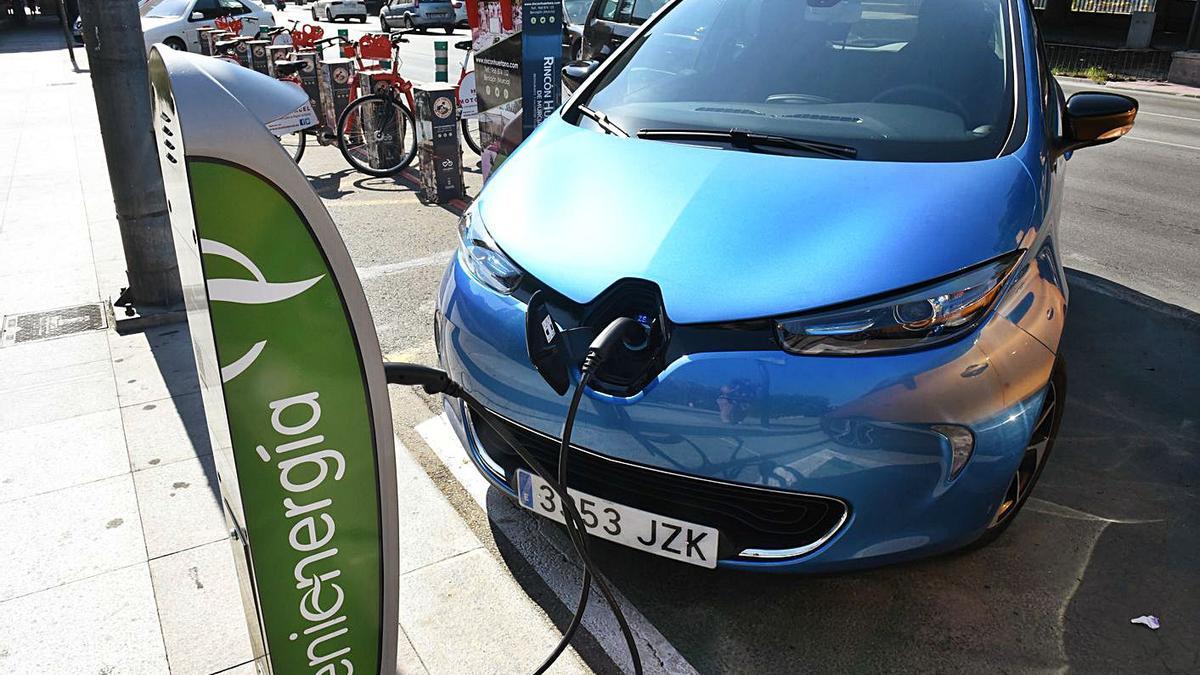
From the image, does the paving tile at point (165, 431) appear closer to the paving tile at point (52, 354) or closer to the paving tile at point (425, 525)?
the paving tile at point (52, 354)

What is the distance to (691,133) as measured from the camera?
9.83ft

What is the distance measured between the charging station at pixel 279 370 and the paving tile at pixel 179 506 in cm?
136

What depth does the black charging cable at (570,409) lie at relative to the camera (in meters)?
1.71

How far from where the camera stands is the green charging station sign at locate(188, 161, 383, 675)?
1.37 meters

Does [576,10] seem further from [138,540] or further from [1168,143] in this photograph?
[138,540]

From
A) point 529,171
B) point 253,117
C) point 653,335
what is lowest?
point 653,335


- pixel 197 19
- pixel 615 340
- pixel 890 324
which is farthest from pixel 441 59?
pixel 197 19

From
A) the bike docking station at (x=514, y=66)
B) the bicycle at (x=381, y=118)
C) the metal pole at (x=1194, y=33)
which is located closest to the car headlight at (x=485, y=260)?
the bike docking station at (x=514, y=66)

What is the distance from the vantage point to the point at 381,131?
828cm

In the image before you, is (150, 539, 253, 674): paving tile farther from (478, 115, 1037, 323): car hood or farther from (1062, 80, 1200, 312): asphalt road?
(1062, 80, 1200, 312): asphalt road

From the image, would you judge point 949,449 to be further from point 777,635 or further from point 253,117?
point 253,117

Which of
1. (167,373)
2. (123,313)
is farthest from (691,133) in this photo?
(123,313)

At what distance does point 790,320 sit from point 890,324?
0.25m

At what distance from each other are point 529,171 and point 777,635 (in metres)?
1.69
